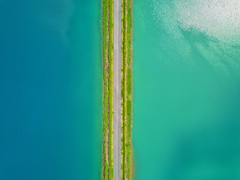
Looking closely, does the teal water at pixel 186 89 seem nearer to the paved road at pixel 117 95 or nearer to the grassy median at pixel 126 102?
the grassy median at pixel 126 102

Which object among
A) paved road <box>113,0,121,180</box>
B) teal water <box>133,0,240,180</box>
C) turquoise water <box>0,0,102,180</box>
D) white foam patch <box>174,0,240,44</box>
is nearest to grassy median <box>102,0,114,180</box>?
paved road <box>113,0,121,180</box>

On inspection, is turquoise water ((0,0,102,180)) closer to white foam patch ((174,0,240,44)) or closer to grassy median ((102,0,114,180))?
grassy median ((102,0,114,180))

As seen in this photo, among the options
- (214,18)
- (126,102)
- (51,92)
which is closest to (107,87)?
(126,102)

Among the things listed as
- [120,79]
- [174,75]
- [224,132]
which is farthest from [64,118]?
[224,132]

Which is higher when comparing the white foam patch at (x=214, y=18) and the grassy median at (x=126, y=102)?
the white foam patch at (x=214, y=18)

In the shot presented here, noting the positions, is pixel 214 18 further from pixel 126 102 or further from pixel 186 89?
pixel 126 102

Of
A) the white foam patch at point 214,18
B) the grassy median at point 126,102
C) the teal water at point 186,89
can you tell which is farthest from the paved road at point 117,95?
the white foam patch at point 214,18
